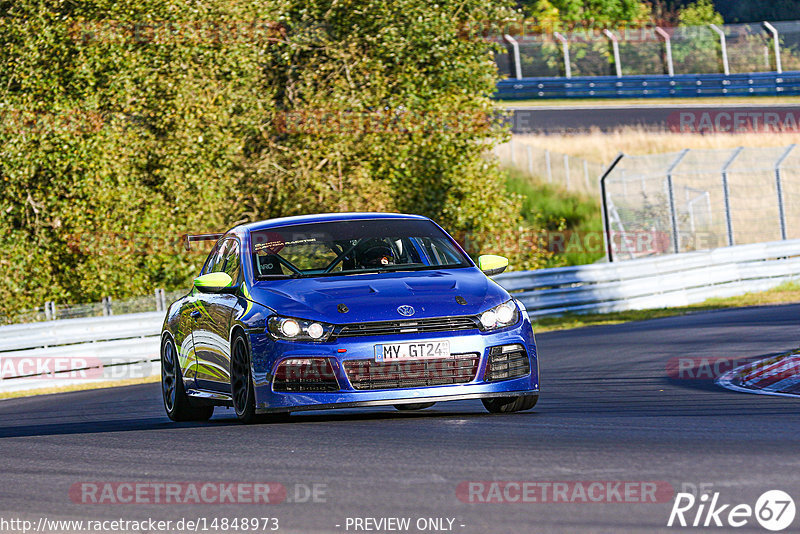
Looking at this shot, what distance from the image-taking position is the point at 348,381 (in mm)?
9188

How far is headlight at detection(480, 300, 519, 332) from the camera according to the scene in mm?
9430

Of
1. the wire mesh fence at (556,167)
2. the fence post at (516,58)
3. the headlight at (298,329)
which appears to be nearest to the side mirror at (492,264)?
the headlight at (298,329)

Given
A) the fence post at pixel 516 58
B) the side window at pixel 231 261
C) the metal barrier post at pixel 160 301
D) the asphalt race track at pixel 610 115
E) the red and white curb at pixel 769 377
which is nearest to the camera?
the side window at pixel 231 261

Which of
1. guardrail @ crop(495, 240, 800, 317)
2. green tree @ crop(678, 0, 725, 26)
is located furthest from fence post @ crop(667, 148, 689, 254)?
green tree @ crop(678, 0, 725, 26)

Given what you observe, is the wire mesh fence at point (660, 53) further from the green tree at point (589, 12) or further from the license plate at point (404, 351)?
the license plate at point (404, 351)

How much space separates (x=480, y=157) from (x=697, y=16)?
127 feet

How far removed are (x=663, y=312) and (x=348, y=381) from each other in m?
16.5

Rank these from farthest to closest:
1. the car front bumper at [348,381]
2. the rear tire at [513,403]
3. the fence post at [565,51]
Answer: the fence post at [565,51] → the rear tire at [513,403] → the car front bumper at [348,381]

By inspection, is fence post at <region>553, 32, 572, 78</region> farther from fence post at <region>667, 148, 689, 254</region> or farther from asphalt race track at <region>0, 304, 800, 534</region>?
asphalt race track at <region>0, 304, 800, 534</region>

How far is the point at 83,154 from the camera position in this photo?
24875 mm

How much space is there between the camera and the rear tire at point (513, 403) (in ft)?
32.7

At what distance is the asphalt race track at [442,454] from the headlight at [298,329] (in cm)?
64

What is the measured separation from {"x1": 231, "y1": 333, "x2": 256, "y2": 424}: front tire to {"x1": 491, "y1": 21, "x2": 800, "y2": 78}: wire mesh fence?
1714 inches

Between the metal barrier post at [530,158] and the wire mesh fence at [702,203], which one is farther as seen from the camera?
the metal barrier post at [530,158]
